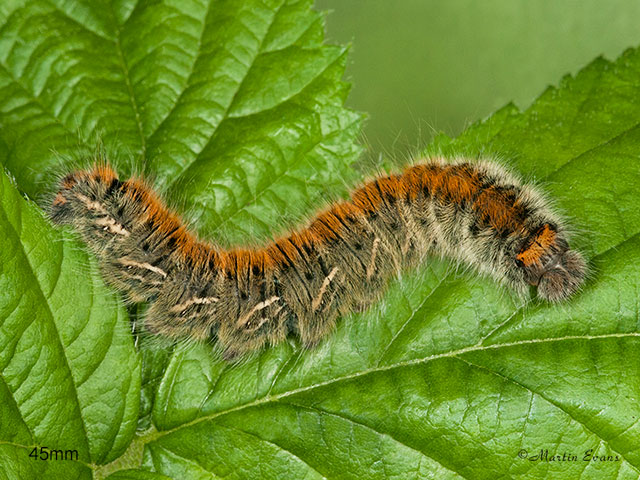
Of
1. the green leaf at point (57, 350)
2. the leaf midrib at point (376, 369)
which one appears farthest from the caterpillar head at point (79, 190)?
the leaf midrib at point (376, 369)

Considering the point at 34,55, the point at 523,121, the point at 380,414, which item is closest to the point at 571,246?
→ the point at 523,121

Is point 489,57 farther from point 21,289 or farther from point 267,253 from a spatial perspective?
point 21,289

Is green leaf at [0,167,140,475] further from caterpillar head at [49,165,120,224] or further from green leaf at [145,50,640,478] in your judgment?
caterpillar head at [49,165,120,224]

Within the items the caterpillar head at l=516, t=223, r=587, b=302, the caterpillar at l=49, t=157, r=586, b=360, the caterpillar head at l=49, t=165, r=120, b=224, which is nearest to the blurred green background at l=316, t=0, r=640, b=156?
the caterpillar at l=49, t=157, r=586, b=360

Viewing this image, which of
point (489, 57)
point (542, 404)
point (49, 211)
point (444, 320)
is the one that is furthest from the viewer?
point (489, 57)
